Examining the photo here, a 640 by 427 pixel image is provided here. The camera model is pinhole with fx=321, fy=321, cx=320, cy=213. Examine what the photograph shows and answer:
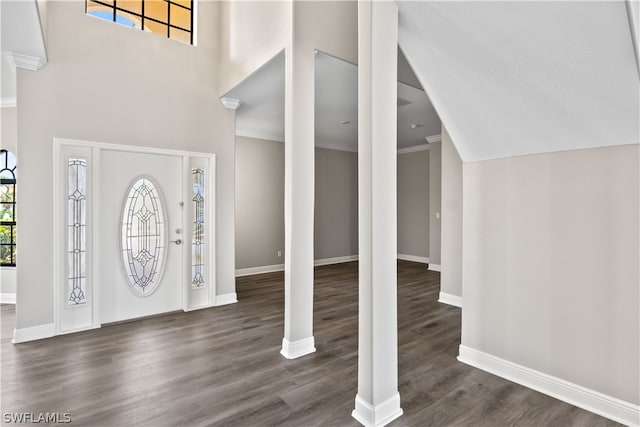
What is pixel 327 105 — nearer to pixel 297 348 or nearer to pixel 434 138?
pixel 434 138

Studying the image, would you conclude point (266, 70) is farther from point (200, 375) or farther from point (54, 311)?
point (54, 311)

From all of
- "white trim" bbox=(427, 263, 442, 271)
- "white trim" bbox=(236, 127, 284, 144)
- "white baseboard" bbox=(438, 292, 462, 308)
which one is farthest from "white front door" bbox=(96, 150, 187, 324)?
"white trim" bbox=(427, 263, 442, 271)

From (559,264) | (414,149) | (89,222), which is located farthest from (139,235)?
(414,149)

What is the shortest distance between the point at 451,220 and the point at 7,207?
630 centimetres

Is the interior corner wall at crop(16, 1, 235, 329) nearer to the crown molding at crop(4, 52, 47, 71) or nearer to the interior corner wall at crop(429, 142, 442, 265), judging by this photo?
the crown molding at crop(4, 52, 47, 71)

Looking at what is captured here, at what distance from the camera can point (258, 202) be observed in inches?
256

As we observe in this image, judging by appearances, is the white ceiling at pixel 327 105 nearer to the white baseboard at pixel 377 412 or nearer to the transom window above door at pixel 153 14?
the transom window above door at pixel 153 14

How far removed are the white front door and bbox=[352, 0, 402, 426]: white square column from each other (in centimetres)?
292

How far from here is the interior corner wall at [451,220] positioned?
434 cm

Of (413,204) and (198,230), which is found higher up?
(413,204)

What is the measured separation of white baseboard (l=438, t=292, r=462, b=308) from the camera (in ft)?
14.1

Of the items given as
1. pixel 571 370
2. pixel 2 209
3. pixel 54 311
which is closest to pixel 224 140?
pixel 54 311

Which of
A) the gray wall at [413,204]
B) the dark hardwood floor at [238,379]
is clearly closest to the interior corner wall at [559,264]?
the dark hardwood floor at [238,379]

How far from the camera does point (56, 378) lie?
8.05 feet
